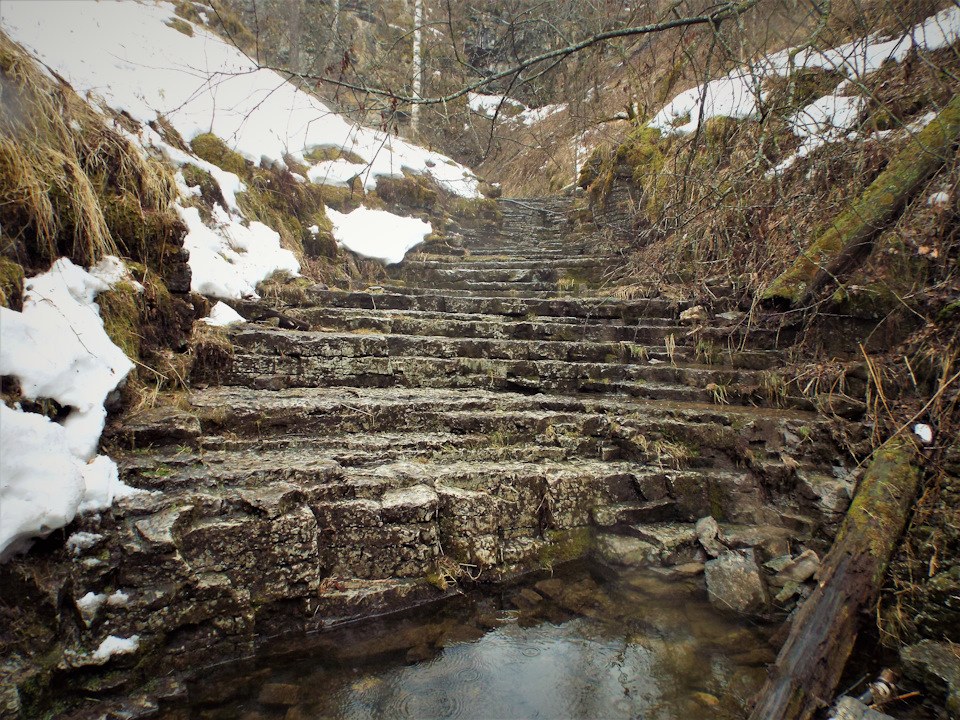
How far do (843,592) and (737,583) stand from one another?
0.49 meters

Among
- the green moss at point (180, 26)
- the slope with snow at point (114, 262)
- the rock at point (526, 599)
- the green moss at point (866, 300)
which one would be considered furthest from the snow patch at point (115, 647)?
the green moss at point (180, 26)

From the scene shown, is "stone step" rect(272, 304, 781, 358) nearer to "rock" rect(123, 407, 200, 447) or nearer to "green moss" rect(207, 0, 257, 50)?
"rock" rect(123, 407, 200, 447)

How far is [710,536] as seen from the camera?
2748 mm

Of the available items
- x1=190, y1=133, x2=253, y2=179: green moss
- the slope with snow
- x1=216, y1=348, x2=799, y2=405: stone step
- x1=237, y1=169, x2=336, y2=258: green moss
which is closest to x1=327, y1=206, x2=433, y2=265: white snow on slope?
the slope with snow

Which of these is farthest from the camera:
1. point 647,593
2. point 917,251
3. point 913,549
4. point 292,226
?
point 292,226

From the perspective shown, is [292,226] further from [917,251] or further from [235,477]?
[917,251]

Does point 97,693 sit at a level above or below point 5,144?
below

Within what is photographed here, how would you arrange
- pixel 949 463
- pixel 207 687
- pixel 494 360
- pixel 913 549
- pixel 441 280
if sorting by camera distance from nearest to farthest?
pixel 207 687 < pixel 913 549 < pixel 949 463 < pixel 494 360 < pixel 441 280

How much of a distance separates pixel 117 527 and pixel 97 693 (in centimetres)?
59

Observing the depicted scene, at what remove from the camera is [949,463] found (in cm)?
227

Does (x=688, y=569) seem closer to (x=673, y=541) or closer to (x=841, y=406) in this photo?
(x=673, y=541)

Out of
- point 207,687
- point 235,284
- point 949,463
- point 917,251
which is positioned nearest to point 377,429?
point 207,687

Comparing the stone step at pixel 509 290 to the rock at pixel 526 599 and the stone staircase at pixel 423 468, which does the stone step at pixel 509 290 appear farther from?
the rock at pixel 526 599

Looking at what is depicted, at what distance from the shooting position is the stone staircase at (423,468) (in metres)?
2.08
